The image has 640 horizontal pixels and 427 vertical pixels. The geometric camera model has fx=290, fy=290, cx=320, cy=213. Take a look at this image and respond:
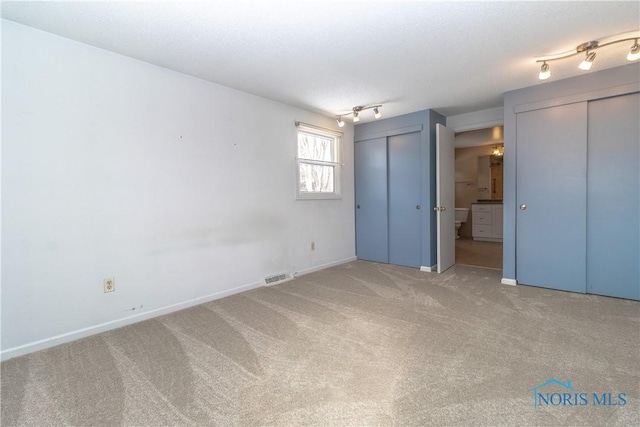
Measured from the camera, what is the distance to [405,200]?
4.41 m

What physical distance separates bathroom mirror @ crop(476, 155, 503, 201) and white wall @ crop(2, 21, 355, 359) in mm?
5972

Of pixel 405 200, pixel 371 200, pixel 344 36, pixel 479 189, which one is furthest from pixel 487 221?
pixel 344 36

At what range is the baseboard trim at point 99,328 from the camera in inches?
79.2

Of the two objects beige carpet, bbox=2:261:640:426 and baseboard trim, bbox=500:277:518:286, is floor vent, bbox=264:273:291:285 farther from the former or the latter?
baseboard trim, bbox=500:277:518:286

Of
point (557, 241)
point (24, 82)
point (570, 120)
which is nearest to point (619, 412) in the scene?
point (557, 241)

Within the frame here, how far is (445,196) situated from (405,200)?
560mm

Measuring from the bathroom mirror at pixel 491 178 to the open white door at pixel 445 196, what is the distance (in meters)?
3.57

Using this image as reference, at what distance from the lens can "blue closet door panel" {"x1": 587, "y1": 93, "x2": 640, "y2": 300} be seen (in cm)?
282

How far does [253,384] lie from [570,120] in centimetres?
390

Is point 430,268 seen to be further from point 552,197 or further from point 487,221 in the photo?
point 487,221

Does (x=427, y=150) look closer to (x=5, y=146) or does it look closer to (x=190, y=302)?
(x=190, y=302)

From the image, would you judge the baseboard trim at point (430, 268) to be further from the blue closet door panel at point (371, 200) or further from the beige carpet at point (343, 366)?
the beige carpet at point (343, 366)

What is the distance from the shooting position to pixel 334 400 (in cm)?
152

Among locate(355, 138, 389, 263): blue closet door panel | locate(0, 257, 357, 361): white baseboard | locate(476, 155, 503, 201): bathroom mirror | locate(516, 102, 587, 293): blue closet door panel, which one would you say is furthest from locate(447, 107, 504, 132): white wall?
locate(0, 257, 357, 361): white baseboard
